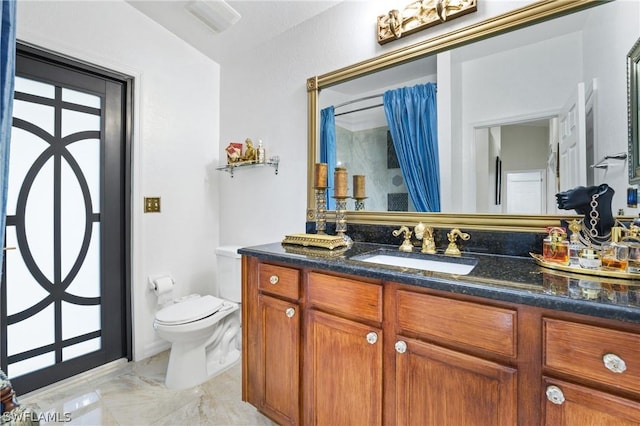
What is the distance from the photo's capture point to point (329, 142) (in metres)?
1.87

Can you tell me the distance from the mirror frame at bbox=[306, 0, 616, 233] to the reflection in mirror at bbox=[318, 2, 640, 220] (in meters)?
0.03

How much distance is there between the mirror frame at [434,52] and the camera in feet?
4.01

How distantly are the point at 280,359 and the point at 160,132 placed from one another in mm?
1820

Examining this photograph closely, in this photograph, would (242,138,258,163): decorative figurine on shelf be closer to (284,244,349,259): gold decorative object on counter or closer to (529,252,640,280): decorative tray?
(284,244,349,259): gold decorative object on counter

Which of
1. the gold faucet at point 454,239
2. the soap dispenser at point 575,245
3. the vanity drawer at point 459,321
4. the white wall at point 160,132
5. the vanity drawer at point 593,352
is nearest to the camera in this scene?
the vanity drawer at point 593,352

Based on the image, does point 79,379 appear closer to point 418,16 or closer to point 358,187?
point 358,187

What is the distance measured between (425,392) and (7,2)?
1716 mm

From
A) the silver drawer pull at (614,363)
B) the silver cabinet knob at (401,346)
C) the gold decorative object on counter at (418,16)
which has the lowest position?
the silver cabinet knob at (401,346)

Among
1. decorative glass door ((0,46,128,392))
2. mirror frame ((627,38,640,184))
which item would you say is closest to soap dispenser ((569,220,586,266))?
mirror frame ((627,38,640,184))

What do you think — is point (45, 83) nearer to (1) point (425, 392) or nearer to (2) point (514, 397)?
(1) point (425, 392)

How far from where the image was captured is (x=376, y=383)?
1072mm

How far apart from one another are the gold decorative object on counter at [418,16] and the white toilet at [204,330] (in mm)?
1704

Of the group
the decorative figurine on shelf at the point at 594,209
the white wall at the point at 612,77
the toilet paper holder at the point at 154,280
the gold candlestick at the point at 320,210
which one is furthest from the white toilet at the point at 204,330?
the white wall at the point at 612,77

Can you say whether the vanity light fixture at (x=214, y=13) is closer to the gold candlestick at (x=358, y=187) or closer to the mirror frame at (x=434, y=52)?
the mirror frame at (x=434, y=52)
